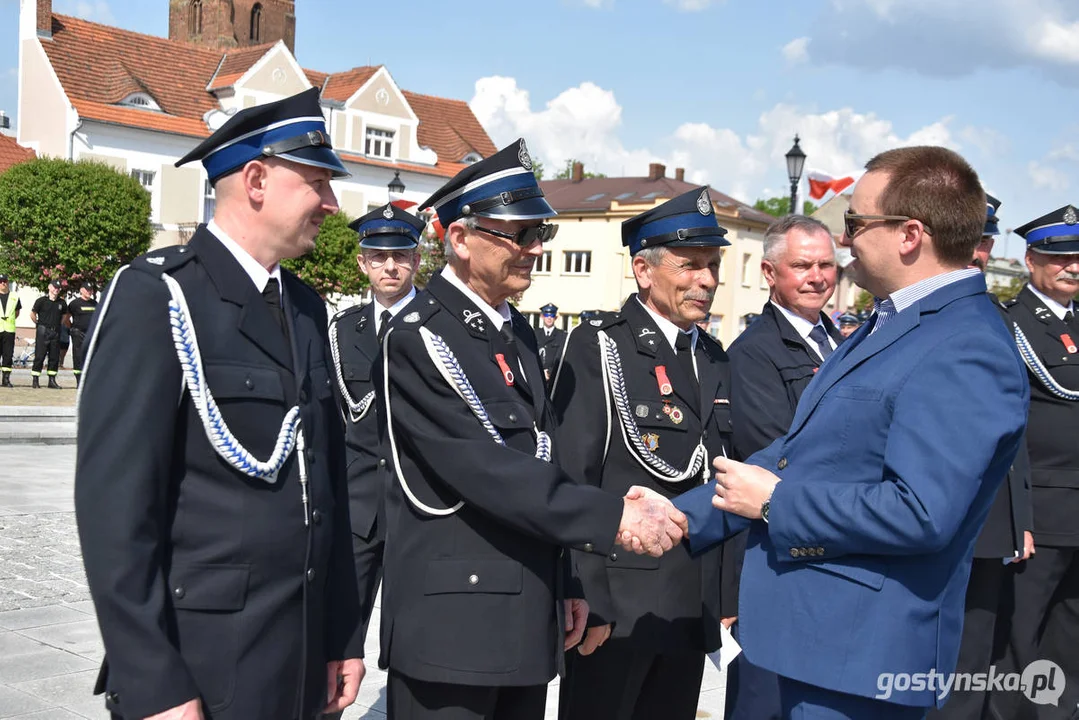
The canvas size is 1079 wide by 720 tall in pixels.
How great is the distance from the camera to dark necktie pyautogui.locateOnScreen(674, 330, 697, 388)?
14.8 feet

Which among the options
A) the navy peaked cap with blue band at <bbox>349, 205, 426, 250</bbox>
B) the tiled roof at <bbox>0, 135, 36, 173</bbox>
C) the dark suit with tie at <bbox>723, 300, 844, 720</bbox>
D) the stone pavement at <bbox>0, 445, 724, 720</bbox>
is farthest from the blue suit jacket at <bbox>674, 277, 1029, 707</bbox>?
the tiled roof at <bbox>0, 135, 36, 173</bbox>

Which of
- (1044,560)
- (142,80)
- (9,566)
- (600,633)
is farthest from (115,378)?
(142,80)

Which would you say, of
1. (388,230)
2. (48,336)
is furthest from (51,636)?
(48,336)

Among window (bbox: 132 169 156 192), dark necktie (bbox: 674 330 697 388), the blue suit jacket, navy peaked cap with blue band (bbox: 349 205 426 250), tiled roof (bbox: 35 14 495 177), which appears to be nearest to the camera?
the blue suit jacket

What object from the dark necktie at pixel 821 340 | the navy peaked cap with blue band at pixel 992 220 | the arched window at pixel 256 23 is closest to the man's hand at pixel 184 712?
the dark necktie at pixel 821 340

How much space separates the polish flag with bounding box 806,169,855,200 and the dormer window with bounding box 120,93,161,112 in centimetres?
3576

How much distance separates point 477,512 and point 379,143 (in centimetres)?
4773

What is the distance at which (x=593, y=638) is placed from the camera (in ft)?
13.2

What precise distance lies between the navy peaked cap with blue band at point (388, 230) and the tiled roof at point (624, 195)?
51467 millimetres

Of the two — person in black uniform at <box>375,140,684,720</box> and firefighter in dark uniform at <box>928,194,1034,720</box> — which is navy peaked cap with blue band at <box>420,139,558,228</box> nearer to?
person in black uniform at <box>375,140,684,720</box>

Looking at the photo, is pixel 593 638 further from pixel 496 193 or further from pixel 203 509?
pixel 203 509

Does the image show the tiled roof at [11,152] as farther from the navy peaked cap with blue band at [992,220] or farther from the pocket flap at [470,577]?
the pocket flap at [470,577]

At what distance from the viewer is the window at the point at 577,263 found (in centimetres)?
5856

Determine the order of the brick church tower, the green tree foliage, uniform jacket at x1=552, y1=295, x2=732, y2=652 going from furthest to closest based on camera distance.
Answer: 1. the brick church tower
2. the green tree foliage
3. uniform jacket at x1=552, y1=295, x2=732, y2=652
